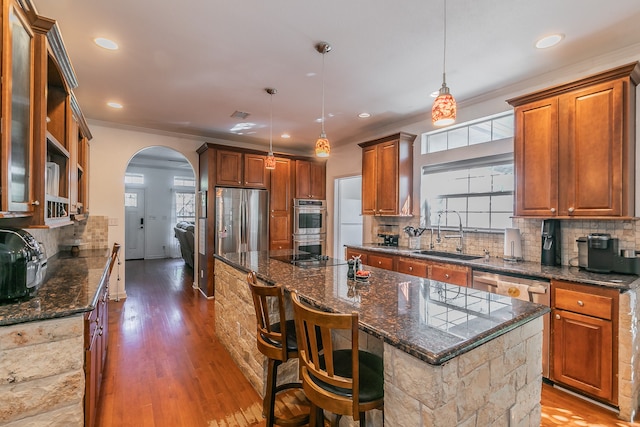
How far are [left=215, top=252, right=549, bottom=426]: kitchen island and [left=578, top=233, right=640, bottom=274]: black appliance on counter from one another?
4.54 ft

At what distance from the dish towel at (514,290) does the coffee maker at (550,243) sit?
51cm

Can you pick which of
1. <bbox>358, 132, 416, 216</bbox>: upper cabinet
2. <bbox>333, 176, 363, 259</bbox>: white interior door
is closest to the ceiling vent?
<bbox>358, 132, 416, 216</bbox>: upper cabinet

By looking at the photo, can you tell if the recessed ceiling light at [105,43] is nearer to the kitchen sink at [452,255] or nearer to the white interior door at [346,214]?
the kitchen sink at [452,255]

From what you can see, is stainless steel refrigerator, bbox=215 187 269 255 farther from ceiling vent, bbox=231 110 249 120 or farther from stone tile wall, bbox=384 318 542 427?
stone tile wall, bbox=384 318 542 427

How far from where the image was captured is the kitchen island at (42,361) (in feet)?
4.56

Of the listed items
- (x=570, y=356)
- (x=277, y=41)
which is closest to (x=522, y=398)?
(x=570, y=356)

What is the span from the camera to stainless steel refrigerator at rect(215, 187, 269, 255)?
4.99 metres

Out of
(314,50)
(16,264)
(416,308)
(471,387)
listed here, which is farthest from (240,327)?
(314,50)

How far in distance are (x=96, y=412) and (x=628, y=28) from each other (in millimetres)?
4699

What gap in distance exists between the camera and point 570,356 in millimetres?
2352

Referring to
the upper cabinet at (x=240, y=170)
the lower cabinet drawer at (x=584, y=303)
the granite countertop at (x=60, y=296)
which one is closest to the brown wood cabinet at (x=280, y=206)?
the upper cabinet at (x=240, y=170)

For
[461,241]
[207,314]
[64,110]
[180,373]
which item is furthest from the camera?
[207,314]

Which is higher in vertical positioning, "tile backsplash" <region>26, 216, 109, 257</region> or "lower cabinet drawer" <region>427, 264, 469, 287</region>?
"tile backsplash" <region>26, 216, 109, 257</region>

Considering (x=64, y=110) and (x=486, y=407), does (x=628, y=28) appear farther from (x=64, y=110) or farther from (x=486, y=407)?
(x=64, y=110)
